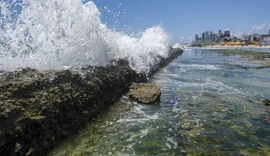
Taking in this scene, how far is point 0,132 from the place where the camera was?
394cm

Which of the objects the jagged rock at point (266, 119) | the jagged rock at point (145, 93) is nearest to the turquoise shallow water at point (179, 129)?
the jagged rock at point (266, 119)

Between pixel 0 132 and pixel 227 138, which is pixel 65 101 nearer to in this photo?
pixel 0 132

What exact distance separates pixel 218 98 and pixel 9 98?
25.5ft

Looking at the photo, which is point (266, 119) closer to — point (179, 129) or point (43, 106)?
point (179, 129)

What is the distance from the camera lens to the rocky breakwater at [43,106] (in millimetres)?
4305

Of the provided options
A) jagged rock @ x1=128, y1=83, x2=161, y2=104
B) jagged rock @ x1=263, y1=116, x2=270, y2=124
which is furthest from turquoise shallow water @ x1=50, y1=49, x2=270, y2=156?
jagged rock @ x1=128, y1=83, x2=161, y2=104

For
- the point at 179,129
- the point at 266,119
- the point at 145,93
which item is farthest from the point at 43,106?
the point at 266,119

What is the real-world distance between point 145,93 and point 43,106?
15.5 ft

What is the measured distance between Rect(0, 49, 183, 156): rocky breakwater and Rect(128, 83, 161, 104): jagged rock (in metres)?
1.66

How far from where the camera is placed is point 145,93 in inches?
363

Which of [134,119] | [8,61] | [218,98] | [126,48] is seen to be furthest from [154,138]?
[126,48]

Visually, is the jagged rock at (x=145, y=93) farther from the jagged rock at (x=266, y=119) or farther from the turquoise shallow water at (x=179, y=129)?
the jagged rock at (x=266, y=119)

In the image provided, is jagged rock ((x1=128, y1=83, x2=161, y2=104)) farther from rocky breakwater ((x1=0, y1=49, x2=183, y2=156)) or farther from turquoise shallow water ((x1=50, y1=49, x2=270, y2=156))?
rocky breakwater ((x1=0, y1=49, x2=183, y2=156))

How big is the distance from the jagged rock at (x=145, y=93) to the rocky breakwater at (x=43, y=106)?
1.66 metres
